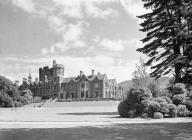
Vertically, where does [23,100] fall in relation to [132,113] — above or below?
below

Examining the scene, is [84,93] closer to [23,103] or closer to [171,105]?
[23,103]

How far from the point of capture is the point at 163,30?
29156 mm

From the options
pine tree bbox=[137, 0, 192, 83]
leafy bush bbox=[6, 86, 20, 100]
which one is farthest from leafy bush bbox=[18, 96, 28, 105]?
pine tree bbox=[137, 0, 192, 83]

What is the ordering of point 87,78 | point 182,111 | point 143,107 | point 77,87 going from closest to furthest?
point 182,111 → point 143,107 → point 87,78 → point 77,87

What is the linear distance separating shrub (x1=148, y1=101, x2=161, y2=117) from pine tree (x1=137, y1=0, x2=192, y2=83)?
20.0 feet

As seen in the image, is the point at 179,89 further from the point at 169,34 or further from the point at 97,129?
the point at 97,129

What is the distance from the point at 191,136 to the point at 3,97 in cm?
6316

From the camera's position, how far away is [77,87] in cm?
9706

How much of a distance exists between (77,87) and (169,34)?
71.6m

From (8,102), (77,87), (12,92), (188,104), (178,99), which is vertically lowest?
(8,102)

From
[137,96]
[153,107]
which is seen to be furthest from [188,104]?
[137,96]

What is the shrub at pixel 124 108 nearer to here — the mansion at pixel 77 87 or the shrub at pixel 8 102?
the shrub at pixel 8 102

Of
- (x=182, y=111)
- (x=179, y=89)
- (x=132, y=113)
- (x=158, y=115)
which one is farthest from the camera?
(x=179, y=89)

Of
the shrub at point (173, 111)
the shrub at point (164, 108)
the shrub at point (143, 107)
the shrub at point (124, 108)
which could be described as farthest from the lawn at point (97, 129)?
the shrub at point (124, 108)
